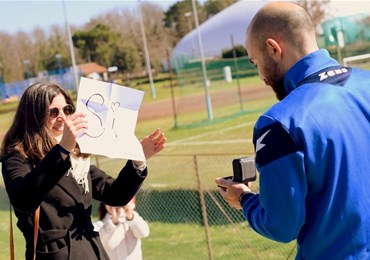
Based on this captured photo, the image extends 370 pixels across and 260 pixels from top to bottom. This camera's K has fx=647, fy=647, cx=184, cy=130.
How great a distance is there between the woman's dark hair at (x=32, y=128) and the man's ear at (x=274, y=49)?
134 centimetres

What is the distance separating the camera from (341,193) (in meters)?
1.99

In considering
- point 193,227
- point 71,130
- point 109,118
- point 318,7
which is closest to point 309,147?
point 71,130

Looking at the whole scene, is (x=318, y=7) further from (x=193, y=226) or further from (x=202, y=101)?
(x=193, y=226)

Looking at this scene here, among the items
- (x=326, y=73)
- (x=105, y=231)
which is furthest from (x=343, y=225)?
(x=105, y=231)

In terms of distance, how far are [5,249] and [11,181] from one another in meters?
6.36

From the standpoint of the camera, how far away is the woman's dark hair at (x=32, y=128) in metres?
3.00

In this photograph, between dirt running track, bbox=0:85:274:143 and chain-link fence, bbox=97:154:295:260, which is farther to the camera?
dirt running track, bbox=0:85:274:143

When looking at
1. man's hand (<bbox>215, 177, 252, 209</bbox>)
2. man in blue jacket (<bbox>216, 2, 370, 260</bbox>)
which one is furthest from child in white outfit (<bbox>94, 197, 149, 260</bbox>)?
man in blue jacket (<bbox>216, 2, 370, 260</bbox>)

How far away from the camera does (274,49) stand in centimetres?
209

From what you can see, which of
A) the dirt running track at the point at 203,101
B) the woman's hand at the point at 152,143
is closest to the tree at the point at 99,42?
the dirt running track at the point at 203,101

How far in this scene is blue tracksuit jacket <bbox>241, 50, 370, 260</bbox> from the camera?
1.94 m

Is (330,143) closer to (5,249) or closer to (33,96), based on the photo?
(33,96)

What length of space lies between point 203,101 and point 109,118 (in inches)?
1253

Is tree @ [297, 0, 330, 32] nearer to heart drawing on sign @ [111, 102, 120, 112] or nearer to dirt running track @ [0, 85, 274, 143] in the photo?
dirt running track @ [0, 85, 274, 143]
